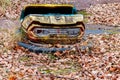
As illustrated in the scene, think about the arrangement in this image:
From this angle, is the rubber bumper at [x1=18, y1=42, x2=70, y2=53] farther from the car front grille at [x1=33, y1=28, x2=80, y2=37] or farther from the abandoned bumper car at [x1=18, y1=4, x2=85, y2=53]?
the car front grille at [x1=33, y1=28, x2=80, y2=37]

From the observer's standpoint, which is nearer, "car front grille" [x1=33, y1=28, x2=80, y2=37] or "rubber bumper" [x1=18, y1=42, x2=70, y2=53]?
"rubber bumper" [x1=18, y1=42, x2=70, y2=53]

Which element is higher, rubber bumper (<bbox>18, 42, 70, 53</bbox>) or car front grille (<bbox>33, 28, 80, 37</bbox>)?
car front grille (<bbox>33, 28, 80, 37</bbox>)

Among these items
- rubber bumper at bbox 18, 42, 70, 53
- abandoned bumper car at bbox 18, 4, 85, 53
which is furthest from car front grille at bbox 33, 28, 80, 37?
rubber bumper at bbox 18, 42, 70, 53

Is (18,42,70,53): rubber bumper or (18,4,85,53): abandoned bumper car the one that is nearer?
(18,42,70,53): rubber bumper

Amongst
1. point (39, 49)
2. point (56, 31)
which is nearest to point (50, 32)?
point (56, 31)

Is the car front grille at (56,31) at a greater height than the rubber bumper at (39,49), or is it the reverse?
the car front grille at (56,31)

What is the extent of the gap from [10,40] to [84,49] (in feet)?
8.67

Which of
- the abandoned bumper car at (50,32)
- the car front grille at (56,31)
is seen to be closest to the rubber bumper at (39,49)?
the abandoned bumper car at (50,32)

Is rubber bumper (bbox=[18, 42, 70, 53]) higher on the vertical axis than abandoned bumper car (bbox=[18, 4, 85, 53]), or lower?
lower

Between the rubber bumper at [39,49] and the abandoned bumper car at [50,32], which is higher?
the abandoned bumper car at [50,32]

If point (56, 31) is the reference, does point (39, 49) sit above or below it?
below

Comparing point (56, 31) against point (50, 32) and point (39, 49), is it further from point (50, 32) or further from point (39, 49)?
point (39, 49)

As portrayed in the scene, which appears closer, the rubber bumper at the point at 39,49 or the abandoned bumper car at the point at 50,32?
the rubber bumper at the point at 39,49

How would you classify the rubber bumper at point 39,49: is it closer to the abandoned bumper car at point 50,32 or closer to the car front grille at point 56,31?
the abandoned bumper car at point 50,32
